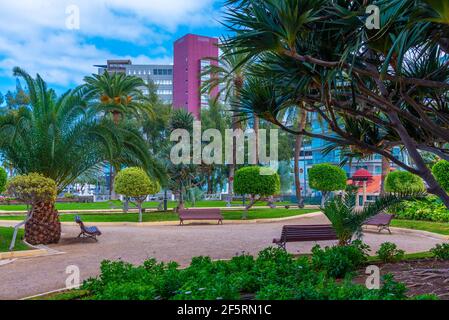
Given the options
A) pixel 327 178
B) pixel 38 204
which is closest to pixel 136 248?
pixel 38 204

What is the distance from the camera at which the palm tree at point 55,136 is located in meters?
14.2

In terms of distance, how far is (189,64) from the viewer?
98.7m

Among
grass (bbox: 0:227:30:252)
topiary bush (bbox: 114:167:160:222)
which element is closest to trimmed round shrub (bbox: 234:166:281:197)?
topiary bush (bbox: 114:167:160:222)

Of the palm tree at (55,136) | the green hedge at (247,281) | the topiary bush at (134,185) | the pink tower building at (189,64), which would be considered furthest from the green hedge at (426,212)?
the pink tower building at (189,64)

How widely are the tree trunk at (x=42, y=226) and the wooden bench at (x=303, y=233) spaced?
7.36 m

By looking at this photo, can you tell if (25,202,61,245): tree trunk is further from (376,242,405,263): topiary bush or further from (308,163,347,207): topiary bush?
(308,163,347,207): topiary bush

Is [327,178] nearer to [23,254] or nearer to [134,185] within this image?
[134,185]

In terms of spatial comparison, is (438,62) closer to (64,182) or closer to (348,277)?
(348,277)

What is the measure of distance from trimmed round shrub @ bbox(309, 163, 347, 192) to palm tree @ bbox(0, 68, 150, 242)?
1776 centimetres

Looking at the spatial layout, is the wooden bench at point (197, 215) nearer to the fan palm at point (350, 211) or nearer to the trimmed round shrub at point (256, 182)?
the trimmed round shrub at point (256, 182)

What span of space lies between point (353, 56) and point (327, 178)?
78.1 ft

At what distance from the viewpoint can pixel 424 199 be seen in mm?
7840
